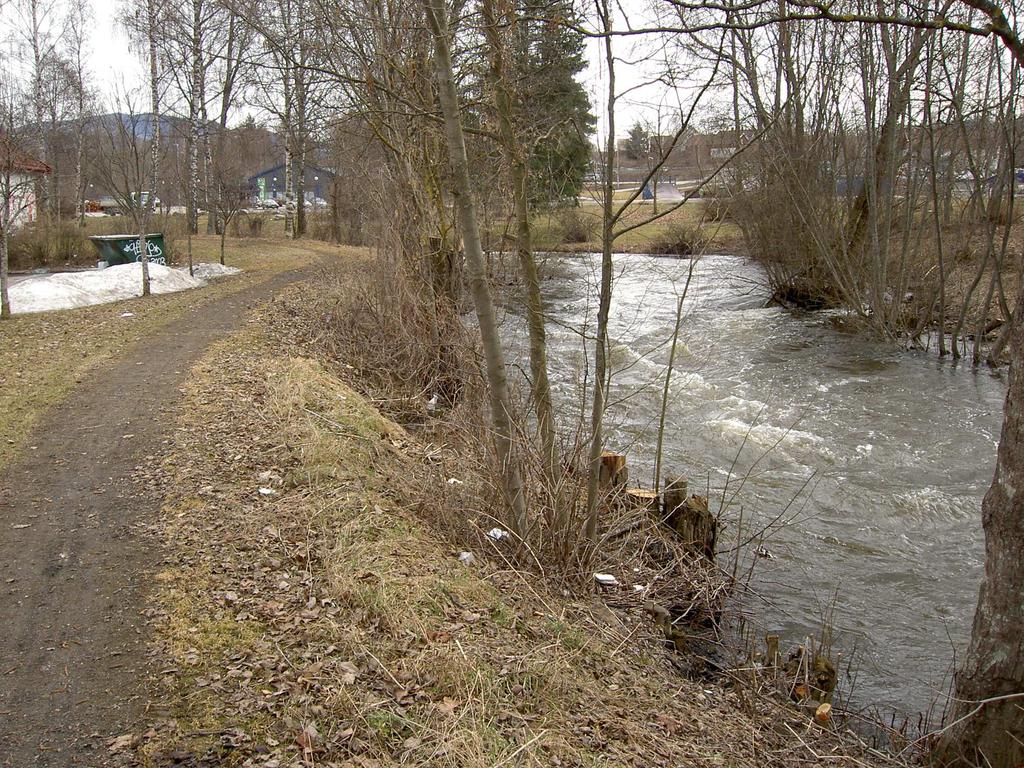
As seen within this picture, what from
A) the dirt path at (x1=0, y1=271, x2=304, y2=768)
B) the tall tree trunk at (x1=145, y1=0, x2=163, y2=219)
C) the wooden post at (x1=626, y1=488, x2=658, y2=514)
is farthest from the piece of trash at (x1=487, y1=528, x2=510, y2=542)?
the tall tree trunk at (x1=145, y1=0, x2=163, y2=219)

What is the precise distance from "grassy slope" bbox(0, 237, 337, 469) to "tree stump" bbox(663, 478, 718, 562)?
547 centimetres

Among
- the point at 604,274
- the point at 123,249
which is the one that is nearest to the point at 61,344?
the point at 604,274

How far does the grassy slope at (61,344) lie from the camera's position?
8.20m

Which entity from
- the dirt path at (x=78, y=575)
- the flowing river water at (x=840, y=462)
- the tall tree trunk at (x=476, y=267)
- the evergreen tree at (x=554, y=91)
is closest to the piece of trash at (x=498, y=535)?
the tall tree trunk at (x=476, y=267)

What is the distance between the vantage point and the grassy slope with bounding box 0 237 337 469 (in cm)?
820

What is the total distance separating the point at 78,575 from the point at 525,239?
147 inches

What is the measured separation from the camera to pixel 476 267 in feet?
18.3

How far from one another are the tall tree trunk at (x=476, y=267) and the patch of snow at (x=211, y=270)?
16.0m

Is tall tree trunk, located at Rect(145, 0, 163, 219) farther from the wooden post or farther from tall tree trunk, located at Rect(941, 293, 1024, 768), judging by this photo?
tall tree trunk, located at Rect(941, 293, 1024, 768)

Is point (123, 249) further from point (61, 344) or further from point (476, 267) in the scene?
point (476, 267)

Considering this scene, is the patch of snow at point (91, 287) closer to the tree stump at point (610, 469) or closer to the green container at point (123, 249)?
the green container at point (123, 249)

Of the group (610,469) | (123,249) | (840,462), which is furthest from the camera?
(123,249)

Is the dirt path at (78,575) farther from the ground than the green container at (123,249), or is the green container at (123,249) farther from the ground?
the green container at (123,249)

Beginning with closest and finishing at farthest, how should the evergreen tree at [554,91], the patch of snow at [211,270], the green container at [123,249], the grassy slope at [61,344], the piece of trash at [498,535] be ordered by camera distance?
the evergreen tree at [554,91] < the piece of trash at [498,535] < the grassy slope at [61,344] < the green container at [123,249] < the patch of snow at [211,270]
